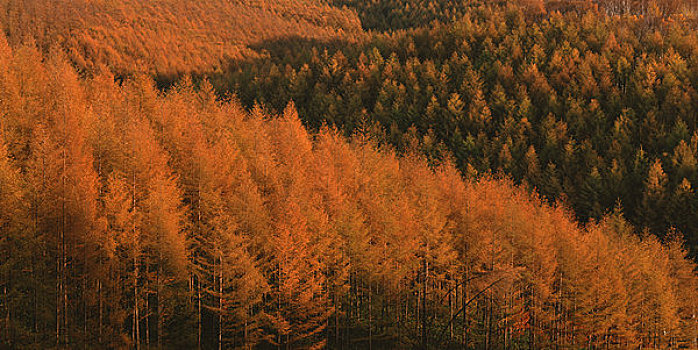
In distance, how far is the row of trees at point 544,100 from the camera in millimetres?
96238

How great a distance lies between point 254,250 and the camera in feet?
142

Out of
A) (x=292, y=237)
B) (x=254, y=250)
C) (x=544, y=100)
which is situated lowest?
(x=254, y=250)

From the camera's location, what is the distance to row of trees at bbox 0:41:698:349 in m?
36.1

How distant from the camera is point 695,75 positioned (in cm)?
12800

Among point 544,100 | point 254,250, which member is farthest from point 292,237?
point 544,100

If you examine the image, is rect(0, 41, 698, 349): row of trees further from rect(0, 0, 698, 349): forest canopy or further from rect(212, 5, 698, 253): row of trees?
rect(212, 5, 698, 253): row of trees

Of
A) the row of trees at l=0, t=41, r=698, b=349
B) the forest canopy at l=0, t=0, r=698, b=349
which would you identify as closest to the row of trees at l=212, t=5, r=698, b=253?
the forest canopy at l=0, t=0, r=698, b=349

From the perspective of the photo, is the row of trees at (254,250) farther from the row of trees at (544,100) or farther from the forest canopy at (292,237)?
the row of trees at (544,100)

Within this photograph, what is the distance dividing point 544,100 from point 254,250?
4301 inches

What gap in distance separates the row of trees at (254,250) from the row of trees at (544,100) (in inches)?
1267

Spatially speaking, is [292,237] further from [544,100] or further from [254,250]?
[544,100]

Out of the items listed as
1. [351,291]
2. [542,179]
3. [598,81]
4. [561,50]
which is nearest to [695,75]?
[598,81]

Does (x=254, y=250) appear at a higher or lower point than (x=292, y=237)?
lower

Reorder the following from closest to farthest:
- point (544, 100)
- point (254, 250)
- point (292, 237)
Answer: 1. point (292, 237)
2. point (254, 250)
3. point (544, 100)
